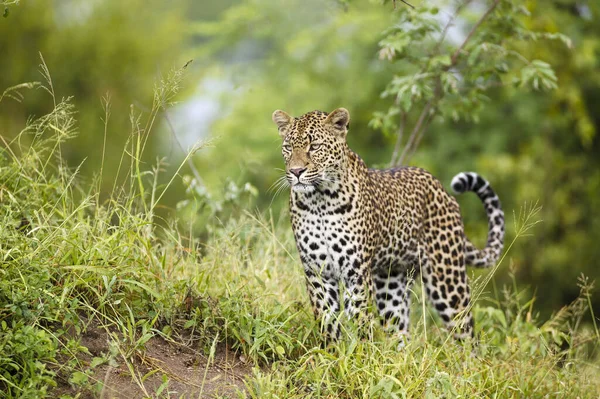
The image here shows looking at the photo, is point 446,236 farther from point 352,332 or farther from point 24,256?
point 24,256

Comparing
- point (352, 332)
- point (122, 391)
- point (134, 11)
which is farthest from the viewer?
point (134, 11)

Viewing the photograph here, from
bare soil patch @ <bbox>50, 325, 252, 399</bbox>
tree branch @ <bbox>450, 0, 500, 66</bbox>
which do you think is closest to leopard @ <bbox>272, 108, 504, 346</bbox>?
bare soil patch @ <bbox>50, 325, 252, 399</bbox>

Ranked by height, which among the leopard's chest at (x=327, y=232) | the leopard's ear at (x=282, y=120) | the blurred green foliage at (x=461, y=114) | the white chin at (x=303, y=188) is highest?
the leopard's ear at (x=282, y=120)

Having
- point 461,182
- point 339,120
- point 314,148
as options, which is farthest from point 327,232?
point 461,182

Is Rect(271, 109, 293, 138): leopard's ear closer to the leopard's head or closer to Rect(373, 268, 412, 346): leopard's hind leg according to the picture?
the leopard's head

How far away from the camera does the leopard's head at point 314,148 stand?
5.91m

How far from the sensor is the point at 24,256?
507 centimetres

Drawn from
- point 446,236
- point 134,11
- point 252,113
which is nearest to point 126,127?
point 134,11

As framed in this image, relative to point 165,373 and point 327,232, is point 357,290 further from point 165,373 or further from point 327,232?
point 165,373

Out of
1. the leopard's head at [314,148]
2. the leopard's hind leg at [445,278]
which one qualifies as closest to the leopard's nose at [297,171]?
the leopard's head at [314,148]

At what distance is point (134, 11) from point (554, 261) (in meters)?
21.0

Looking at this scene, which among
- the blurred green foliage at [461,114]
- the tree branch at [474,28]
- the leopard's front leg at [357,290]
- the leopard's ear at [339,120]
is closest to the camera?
the leopard's front leg at [357,290]

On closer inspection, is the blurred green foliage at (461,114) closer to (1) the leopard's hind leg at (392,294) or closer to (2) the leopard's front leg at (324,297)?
(1) the leopard's hind leg at (392,294)

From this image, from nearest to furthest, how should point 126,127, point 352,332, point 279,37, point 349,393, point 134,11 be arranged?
point 349,393 → point 352,332 → point 279,37 → point 126,127 → point 134,11
